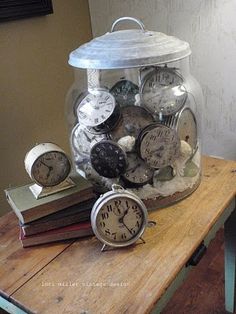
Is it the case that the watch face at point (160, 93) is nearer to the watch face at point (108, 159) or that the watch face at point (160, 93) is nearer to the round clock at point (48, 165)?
the watch face at point (108, 159)

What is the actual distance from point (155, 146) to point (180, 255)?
28cm

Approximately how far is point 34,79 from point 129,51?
69 cm

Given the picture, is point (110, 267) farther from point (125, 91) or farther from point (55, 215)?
point (125, 91)

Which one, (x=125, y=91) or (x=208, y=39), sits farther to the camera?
(x=208, y=39)

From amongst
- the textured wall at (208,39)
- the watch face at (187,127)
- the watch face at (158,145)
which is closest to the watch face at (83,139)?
the watch face at (158,145)

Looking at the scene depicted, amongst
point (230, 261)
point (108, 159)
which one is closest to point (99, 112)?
point (108, 159)

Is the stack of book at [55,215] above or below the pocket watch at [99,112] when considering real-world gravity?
below

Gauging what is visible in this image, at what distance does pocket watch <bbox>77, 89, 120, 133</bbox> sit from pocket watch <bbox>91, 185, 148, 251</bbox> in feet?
0.55

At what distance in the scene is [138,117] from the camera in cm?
94

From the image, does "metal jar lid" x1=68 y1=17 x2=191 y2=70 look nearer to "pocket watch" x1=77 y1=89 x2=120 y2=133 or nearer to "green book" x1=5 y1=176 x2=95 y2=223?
"pocket watch" x1=77 y1=89 x2=120 y2=133


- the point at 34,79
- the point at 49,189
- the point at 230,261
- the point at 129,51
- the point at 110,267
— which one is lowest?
the point at 230,261

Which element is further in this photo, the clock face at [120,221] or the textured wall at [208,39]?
the textured wall at [208,39]

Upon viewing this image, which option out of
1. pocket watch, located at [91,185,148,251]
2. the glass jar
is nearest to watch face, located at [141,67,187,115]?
the glass jar

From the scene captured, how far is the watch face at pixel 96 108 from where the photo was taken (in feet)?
3.01
